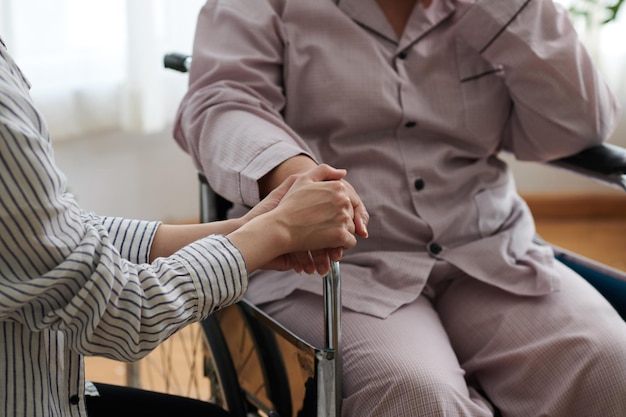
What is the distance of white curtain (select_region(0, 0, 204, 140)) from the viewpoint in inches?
88.0

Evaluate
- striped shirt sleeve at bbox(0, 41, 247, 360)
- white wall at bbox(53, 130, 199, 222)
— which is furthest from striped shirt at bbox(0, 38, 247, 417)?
white wall at bbox(53, 130, 199, 222)

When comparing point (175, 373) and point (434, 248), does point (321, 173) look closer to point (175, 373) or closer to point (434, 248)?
point (434, 248)

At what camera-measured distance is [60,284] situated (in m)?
0.84

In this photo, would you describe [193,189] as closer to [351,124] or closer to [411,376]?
[351,124]

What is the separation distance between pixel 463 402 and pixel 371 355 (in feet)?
0.43

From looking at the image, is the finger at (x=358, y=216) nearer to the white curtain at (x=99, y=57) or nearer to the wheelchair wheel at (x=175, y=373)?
the wheelchair wheel at (x=175, y=373)

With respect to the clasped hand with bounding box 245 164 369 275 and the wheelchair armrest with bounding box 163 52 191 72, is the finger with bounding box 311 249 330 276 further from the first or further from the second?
the wheelchair armrest with bounding box 163 52 191 72

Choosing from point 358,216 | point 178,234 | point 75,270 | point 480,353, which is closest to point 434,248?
point 480,353

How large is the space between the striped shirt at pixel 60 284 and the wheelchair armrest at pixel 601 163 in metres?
0.68

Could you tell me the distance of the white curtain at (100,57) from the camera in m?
2.24

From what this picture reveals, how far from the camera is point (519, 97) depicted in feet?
4.62

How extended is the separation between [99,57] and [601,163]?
148 centimetres

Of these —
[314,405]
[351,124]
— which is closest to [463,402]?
[314,405]

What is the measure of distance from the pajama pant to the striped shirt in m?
0.28
